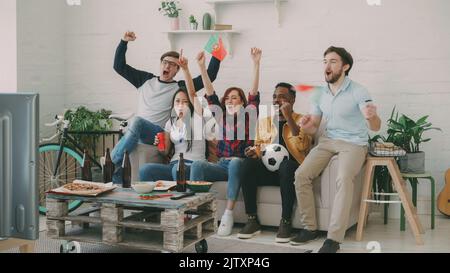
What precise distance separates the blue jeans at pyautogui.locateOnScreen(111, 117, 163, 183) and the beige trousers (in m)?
1.27

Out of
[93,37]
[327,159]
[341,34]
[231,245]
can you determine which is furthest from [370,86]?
[93,37]

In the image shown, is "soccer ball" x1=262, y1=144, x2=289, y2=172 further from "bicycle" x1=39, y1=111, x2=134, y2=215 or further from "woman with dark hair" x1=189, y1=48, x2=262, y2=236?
"bicycle" x1=39, y1=111, x2=134, y2=215

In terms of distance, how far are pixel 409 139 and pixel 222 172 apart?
135 centimetres

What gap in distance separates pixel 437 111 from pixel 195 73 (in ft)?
6.63

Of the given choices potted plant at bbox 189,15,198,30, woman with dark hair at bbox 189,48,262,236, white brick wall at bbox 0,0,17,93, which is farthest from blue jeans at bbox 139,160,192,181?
white brick wall at bbox 0,0,17,93

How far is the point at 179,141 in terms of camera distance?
169 inches

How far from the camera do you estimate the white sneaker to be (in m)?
3.81

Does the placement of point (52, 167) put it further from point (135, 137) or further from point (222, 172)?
point (222, 172)

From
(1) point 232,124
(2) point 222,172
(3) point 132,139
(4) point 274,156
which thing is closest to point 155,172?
(3) point 132,139

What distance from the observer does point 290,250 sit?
11.3 ft

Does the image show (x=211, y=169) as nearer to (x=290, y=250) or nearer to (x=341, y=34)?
(x=290, y=250)

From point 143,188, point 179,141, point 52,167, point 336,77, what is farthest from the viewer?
point 52,167

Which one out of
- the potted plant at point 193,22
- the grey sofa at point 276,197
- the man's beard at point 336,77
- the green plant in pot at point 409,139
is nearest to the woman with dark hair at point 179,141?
→ the grey sofa at point 276,197

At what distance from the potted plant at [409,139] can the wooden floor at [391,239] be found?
1.42 feet
